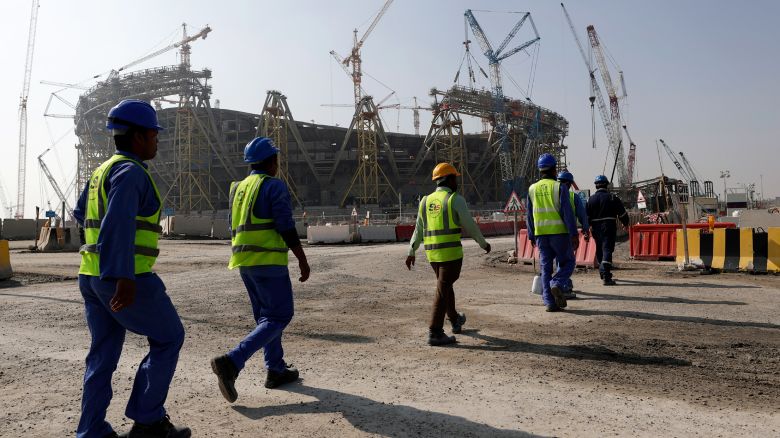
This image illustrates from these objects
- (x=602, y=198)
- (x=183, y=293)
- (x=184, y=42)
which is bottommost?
(x=183, y=293)

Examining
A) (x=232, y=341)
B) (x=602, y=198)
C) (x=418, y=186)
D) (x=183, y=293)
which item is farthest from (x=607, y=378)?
(x=418, y=186)

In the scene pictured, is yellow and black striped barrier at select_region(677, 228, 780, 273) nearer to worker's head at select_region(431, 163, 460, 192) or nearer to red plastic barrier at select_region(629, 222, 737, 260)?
red plastic barrier at select_region(629, 222, 737, 260)

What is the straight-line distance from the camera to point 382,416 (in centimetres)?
318

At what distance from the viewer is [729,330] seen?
5.49 metres

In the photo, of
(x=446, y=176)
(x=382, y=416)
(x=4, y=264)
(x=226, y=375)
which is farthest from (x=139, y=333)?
(x=4, y=264)

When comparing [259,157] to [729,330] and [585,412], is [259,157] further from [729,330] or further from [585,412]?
[729,330]

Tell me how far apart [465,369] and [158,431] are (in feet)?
7.46

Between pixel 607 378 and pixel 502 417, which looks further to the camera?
pixel 607 378

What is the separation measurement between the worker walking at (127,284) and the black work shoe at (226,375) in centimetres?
51

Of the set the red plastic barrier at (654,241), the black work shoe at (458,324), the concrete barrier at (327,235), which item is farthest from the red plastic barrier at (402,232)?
the black work shoe at (458,324)

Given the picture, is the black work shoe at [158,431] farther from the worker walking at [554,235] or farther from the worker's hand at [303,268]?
the worker walking at [554,235]

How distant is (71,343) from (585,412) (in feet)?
16.1

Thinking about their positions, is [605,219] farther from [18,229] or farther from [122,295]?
[18,229]

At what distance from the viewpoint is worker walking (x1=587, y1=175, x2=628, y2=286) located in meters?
9.38
